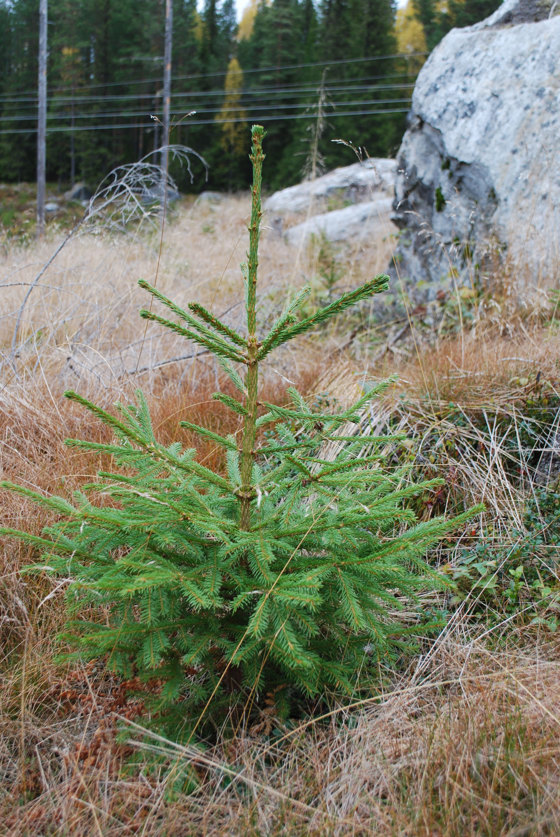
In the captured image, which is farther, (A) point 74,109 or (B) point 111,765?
(A) point 74,109

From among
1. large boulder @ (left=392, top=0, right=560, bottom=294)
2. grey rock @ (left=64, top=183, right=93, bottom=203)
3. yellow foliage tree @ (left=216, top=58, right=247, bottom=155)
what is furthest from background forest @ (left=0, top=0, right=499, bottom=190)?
large boulder @ (left=392, top=0, right=560, bottom=294)

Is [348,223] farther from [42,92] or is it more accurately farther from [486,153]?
[42,92]

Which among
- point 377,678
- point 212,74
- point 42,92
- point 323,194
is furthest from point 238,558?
point 212,74

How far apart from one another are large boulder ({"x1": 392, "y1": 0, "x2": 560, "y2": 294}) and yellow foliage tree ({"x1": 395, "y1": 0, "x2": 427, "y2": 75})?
87.6ft

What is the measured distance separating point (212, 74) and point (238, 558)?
33.5 metres

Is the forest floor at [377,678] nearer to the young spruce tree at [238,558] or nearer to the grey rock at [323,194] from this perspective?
the young spruce tree at [238,558]

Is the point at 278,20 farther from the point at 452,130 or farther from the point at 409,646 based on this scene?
the point at 409,646

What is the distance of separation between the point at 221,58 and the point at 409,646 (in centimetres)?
3701

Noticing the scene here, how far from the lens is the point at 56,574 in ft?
6.12

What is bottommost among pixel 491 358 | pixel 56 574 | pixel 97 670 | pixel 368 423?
pixel 97 670

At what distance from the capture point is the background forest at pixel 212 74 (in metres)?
25.1

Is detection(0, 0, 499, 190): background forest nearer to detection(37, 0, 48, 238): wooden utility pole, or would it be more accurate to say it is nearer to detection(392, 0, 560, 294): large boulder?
detection(37, 0, 48, 238): wooden utility pole

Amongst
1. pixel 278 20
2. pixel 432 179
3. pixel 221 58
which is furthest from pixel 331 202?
pixel 221 58

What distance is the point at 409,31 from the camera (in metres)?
32.2
